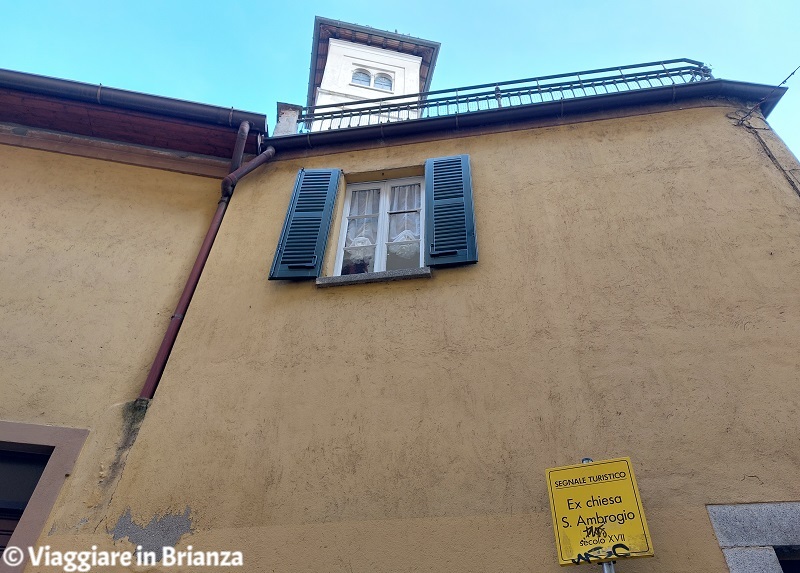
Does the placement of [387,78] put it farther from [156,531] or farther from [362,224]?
[156,531]

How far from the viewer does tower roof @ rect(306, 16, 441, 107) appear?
72.6 ft

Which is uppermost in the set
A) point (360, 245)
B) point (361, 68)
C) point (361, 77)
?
point (361, 68)

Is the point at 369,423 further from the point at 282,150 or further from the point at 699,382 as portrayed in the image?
the point at 282,150

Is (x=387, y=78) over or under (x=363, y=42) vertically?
under

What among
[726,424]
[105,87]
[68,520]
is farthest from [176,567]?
[105,87]

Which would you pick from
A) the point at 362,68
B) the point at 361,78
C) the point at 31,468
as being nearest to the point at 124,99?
the point at 31,468

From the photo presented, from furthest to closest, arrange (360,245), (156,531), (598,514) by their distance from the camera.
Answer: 1. (360,245)
2. (156,531)
3. (598,514)

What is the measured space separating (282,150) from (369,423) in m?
4.05

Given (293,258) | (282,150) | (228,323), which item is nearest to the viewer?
(228,323)

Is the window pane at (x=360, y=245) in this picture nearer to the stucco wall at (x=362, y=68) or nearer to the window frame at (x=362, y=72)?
the stucco wall at (x=362, y=68)

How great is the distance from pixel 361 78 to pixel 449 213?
1856 cm

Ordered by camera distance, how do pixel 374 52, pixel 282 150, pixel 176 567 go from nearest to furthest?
1. pixel 176 567
2. pixel 282 150
3. pixel 374 52

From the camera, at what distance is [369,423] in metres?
4.12

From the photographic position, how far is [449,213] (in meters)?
5.47
